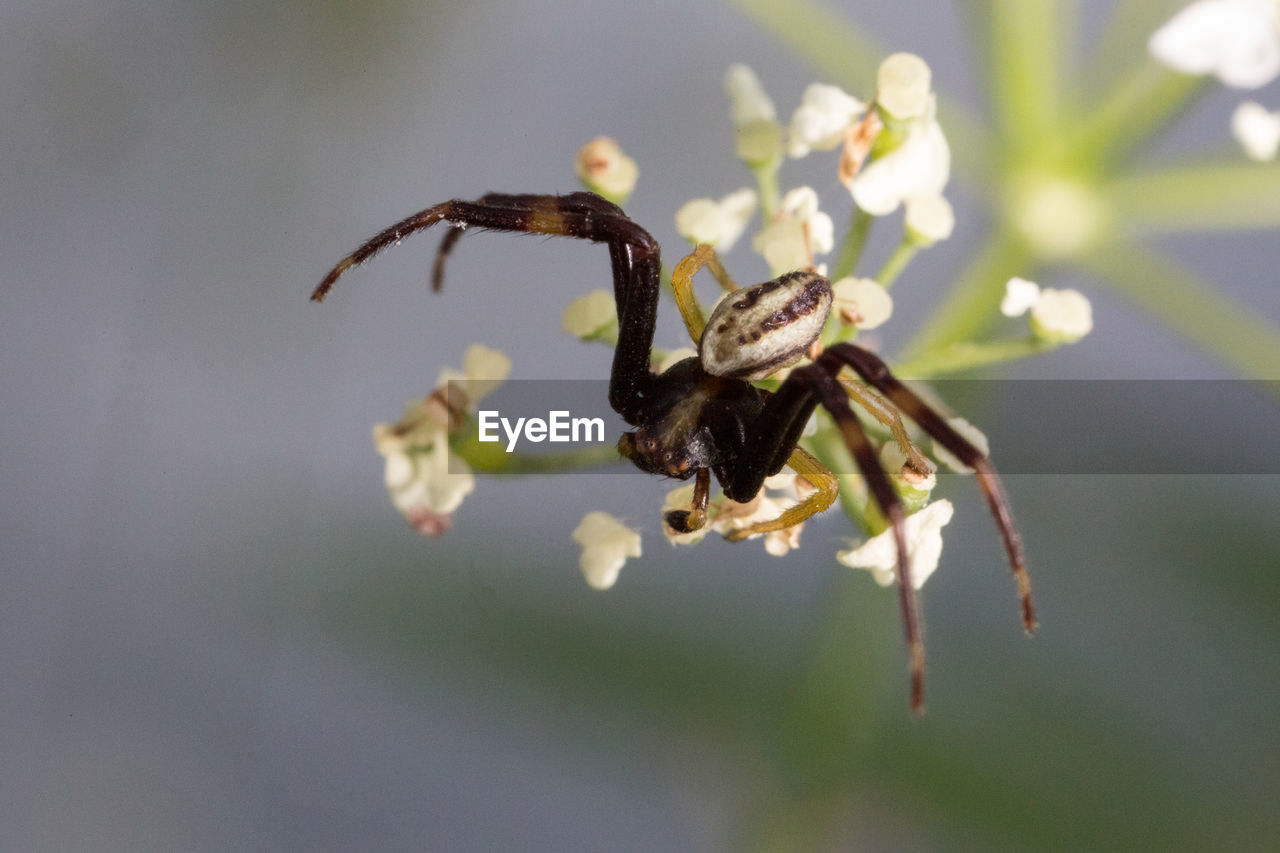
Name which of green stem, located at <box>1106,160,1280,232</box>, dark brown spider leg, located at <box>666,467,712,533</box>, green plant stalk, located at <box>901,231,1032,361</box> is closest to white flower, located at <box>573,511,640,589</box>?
dark brown spider leg, located at <box>666,467,712,533</box>

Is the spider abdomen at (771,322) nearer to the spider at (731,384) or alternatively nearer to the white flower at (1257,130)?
the spider at (731,384)

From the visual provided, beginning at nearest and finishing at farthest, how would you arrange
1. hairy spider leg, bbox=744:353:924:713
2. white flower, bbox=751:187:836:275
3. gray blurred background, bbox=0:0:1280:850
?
hairy spider leg, bbox=744:353:924:713 → white flower, bbox=751:187:836:275 → gray blurred background, bbox=0:0:1280:850

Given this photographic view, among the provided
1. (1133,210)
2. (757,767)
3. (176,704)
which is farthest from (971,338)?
(176,704)

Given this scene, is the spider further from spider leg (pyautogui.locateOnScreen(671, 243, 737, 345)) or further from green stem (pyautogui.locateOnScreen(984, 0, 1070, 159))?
green stem (pyautogui.locateOnScreen(984, 0, 1070, 159))

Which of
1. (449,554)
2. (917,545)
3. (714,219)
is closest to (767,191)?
(714,219)

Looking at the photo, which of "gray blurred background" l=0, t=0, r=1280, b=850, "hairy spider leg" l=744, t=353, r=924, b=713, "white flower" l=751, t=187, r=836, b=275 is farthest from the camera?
"gray blurred background" l=0, t=0, r=1280, b=850

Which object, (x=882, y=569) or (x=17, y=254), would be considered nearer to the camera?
(x=882, y=569)

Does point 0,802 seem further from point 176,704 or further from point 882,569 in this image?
point 882,569
